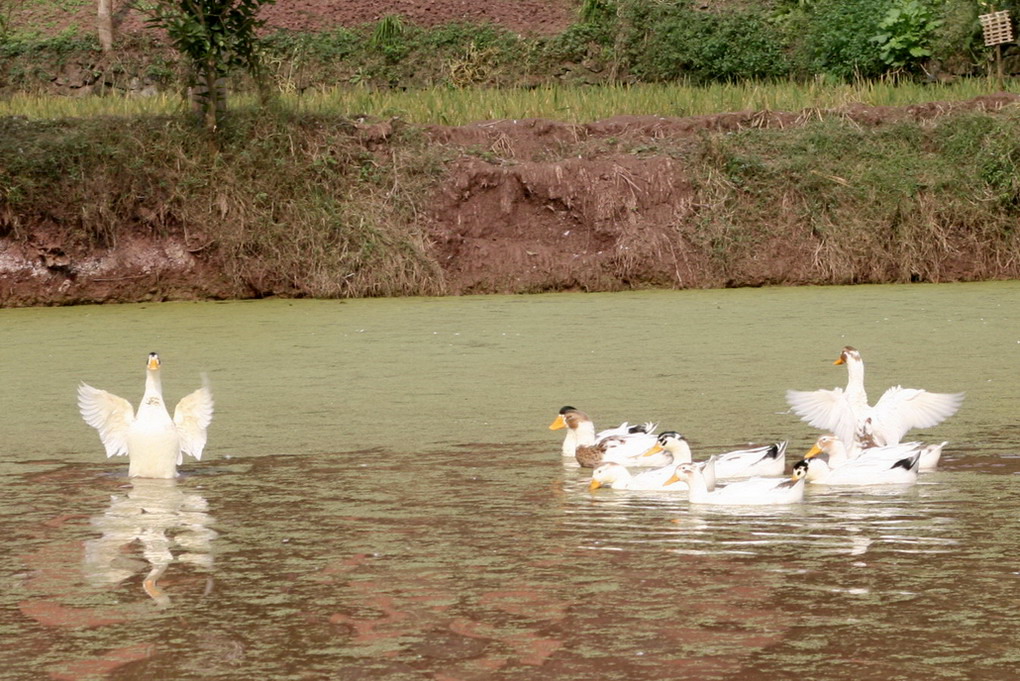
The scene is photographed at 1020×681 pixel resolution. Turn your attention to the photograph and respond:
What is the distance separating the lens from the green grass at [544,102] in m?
17.2

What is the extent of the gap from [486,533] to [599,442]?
1499 millimetres

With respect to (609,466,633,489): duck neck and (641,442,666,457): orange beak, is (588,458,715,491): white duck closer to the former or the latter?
(609,466,633,489): duck neck

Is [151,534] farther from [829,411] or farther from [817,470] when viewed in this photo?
[829,411]

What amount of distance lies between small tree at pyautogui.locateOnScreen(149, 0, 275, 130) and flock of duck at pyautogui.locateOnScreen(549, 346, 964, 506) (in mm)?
8966

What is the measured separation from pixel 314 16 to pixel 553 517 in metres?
22.5

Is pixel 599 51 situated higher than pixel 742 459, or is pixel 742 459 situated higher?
pixel 599 51

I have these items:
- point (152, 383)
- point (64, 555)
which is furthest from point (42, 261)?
point (64, 555)

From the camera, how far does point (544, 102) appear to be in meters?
18.1

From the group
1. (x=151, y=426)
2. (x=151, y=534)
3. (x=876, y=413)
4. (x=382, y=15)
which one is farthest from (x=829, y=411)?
(x=382, y=15)

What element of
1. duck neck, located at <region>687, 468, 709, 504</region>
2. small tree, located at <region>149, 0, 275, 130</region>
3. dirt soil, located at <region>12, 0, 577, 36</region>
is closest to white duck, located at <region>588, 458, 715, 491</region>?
duck neck, located at <region>687, 468, 709, 504</region>

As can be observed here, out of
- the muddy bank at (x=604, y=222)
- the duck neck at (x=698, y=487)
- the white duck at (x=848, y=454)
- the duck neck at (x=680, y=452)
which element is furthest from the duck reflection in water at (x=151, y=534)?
the muddy bank at (x=604, y=222)

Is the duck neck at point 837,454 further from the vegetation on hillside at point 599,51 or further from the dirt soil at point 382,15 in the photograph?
the dirt soil at point 382,15

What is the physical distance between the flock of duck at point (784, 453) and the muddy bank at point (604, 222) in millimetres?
8068

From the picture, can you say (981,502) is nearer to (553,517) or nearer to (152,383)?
(553,517)
